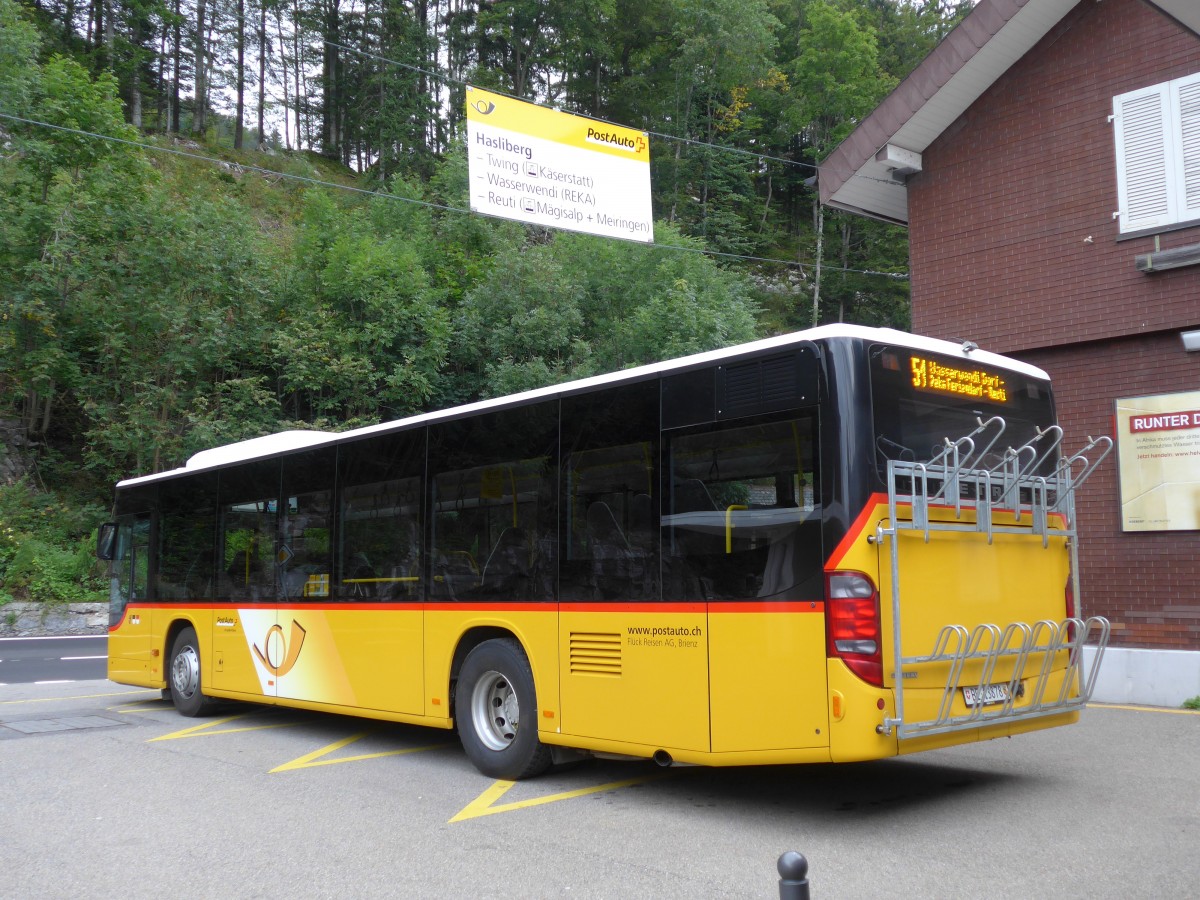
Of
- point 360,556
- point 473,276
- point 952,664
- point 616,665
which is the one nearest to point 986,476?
point 952,664

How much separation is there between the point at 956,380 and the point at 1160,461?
638 cm

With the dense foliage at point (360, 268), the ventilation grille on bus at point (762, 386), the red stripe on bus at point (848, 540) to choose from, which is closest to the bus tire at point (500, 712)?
the ventilation grille on bus at point (762, 386)

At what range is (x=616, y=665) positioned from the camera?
703 cm

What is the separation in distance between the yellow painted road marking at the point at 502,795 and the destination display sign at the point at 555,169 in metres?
5.38

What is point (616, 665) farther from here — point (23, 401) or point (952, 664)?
point (23, 401)

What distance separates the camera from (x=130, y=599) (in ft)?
42.8

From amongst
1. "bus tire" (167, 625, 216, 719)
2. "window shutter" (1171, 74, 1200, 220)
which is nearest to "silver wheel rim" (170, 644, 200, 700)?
"bus tire" (167, 625, 216, 719)

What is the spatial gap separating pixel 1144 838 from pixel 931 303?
9544 mm

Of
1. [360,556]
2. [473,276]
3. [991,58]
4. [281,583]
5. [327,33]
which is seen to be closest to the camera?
[360,556]

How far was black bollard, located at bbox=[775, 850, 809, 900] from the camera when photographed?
2791 mm

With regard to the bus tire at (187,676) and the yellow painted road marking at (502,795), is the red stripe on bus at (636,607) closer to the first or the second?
the yellow painted road marking at (502,795)

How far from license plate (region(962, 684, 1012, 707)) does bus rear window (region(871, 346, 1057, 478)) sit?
4.71 ft

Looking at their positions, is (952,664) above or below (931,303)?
→ below

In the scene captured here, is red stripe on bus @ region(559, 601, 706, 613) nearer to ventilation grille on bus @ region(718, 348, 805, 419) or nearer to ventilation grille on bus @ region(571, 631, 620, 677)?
ventilation grille on bus @ region(571, 631, 620, 677)
